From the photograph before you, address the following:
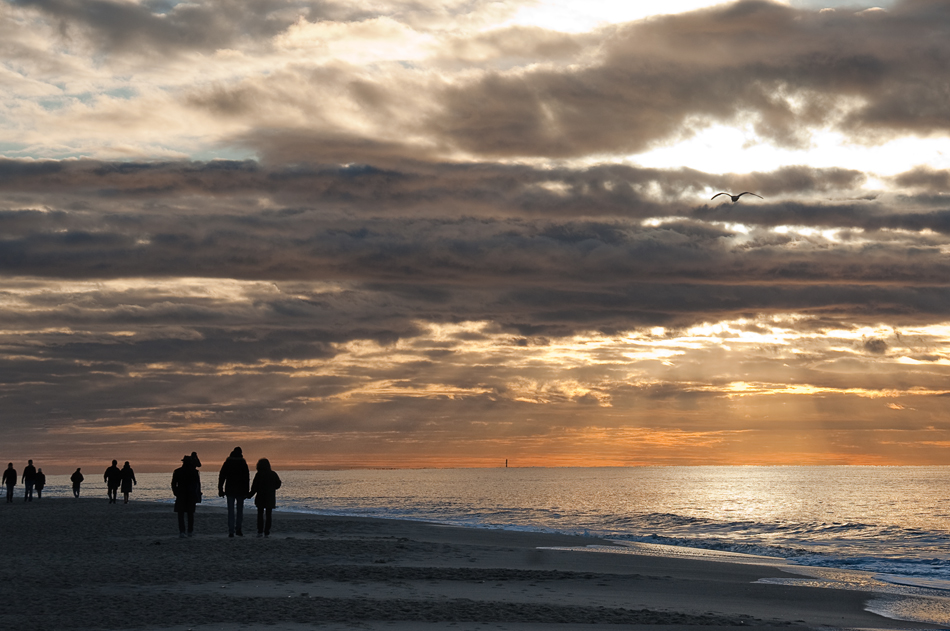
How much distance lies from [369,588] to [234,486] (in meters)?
9.97

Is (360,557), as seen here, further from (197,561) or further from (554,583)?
(554,583)

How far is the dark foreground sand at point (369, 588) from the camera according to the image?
12.8 metres

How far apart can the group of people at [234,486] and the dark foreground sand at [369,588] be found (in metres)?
0.77

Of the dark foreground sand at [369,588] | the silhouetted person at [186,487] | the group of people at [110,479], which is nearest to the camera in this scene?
the dark foreground sand at [369,588]

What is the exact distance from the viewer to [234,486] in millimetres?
24797

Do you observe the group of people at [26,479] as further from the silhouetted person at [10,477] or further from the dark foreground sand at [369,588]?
the dark foreground sand at [369,588]

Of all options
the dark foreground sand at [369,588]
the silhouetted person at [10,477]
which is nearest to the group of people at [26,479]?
the silhouetted person at [10,477]

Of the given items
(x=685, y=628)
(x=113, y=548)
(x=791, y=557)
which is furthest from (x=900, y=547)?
(x=113, y=548)

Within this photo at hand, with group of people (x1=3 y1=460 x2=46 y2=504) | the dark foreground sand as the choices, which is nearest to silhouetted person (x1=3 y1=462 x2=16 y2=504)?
group of people (x1=3 y1=460 x2=46 y2=504)

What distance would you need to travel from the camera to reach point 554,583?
18.0 meters

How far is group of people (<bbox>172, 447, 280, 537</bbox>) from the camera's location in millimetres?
24766

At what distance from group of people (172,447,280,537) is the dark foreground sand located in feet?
2.54

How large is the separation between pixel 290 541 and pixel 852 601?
1488 centimetres

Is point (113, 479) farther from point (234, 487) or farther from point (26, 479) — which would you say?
point (234, 487)
